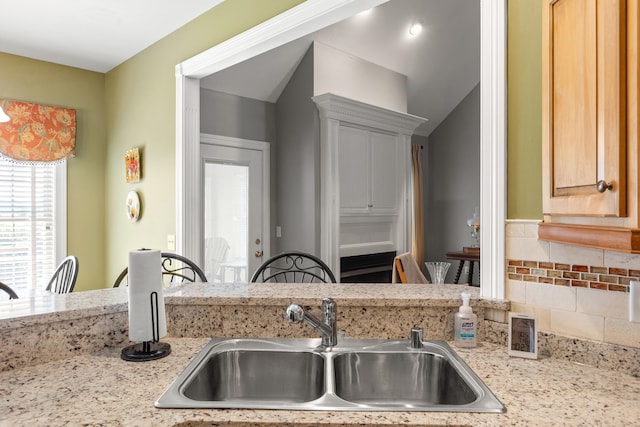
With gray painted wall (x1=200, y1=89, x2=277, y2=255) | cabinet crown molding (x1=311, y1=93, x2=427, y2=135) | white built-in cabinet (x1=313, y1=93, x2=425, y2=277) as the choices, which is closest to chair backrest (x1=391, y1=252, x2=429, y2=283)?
white built-in cabinet (x1=313, y1=93, x2=425, y2=277)

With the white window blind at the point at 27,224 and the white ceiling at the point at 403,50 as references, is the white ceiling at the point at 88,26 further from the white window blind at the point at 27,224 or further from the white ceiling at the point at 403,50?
the white window blind at the point at 27,224

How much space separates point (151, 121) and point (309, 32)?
1.80 meters

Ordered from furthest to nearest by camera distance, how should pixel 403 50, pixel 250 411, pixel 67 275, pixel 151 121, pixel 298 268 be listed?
pixel 403 50 → pixel 151 121 → pixel 298 268 → pixel 67 275 → pixel 250 411

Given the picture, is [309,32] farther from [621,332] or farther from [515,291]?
[621,332]

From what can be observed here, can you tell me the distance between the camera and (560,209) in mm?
1118

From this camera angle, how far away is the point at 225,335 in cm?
157

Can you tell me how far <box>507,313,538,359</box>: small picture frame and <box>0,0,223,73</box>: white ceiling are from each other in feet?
8.95

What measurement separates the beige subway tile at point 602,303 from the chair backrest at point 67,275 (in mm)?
2697

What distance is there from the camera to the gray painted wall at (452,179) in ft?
18.4

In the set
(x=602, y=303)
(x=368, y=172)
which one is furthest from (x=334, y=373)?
(x=368, y=172)

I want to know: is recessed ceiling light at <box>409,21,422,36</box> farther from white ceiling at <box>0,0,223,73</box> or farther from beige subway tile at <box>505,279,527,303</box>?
beige subway tile at <box>505,279,527,303</box>

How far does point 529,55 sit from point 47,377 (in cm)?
176

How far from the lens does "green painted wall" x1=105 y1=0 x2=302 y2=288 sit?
9.89 feet

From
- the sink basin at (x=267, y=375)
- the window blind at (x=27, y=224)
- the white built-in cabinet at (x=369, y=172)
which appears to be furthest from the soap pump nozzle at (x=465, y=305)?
Answer: the window blind at (x=27, y=224)
